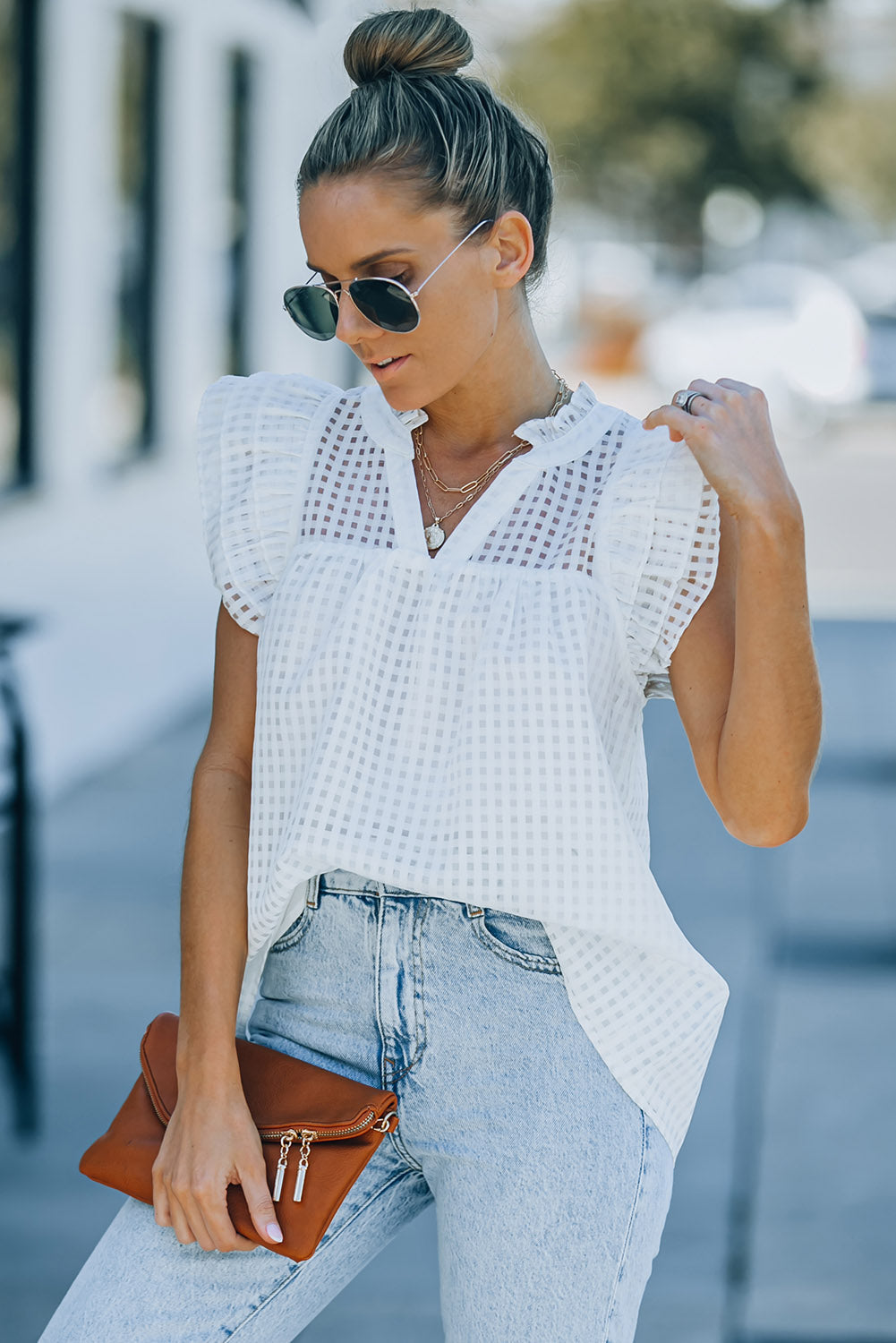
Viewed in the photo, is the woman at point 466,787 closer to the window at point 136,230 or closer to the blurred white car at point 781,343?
the window at point 136,230

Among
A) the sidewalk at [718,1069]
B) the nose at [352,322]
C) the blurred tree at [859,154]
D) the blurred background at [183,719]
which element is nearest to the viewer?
the nose at [352,322]

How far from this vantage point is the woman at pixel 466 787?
1.66 meters

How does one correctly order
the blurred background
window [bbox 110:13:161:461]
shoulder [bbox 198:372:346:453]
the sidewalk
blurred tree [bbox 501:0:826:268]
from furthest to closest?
1. blurred tree [bbox 501:0:826:268]
2. window [bbox 110:13:161:461]
3. the blurred background
4. the sidewalk
5. shoulder [bbox 198:372:346:453]

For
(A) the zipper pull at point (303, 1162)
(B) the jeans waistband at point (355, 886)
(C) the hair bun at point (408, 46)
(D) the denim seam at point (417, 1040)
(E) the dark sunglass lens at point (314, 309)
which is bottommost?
(A) the zipper pull at point (303, 1162)

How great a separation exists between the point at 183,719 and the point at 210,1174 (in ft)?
20.9

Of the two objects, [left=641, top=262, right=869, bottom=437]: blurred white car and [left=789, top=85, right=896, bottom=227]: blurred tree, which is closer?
[left=641, top=262, right=869, bottom=437]: blurred white car

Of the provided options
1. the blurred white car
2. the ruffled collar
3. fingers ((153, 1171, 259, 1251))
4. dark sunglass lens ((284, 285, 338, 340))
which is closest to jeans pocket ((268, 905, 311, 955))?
fingers ((153, 1171, 259, 1251))

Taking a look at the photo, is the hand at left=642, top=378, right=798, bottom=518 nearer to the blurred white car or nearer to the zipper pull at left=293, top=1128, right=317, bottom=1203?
the zipper pull at left=293, top=1128, right=317, bottom=1203

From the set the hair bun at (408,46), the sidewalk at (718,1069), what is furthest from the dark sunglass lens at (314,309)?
the sidewalk at (718,1069)

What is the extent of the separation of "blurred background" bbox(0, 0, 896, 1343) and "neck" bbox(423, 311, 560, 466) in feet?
0.42

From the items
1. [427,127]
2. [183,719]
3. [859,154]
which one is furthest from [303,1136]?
[859,154]

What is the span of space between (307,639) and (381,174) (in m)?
0.46

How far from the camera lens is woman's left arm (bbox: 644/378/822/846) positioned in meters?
1.66

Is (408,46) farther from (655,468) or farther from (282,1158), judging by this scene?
(282,1158)
